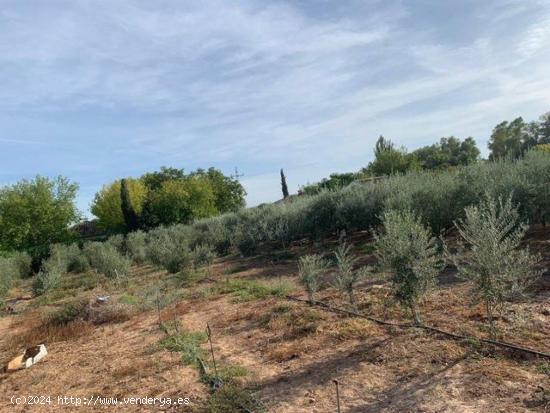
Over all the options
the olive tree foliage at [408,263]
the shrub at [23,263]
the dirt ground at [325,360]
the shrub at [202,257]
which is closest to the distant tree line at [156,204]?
the shrub at [23,263]

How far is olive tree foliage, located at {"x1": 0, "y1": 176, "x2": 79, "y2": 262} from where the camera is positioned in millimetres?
30453

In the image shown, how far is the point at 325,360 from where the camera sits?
499cm

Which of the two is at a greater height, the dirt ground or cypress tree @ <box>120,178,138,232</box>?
cypress tree @ <box>120,178,138,232</box>

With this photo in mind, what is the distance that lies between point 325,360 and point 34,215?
1222 inches

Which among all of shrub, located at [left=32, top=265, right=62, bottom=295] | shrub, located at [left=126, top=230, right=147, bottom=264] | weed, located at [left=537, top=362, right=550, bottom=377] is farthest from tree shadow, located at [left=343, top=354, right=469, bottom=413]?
shrub, located at [left=126, top=230, right=147, bottom=264]

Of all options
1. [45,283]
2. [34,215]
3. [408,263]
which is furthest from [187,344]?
[34,215]

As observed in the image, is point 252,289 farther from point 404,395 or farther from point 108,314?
point 404,395

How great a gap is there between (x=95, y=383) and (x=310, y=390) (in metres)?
2.81

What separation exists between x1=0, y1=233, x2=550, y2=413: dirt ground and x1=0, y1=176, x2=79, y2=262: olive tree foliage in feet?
82.3

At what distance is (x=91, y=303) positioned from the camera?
9.77 m

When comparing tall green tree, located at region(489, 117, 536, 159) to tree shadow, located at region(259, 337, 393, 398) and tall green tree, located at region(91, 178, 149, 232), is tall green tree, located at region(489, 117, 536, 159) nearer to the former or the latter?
tall green tree, located at region(91, 178, 149, 232)

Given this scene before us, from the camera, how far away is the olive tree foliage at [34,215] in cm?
3045

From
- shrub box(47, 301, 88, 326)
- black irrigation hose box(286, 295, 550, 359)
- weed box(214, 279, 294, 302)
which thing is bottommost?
black irrigation hose box(286, 295, 550, 359)

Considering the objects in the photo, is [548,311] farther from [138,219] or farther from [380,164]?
[380,164]
